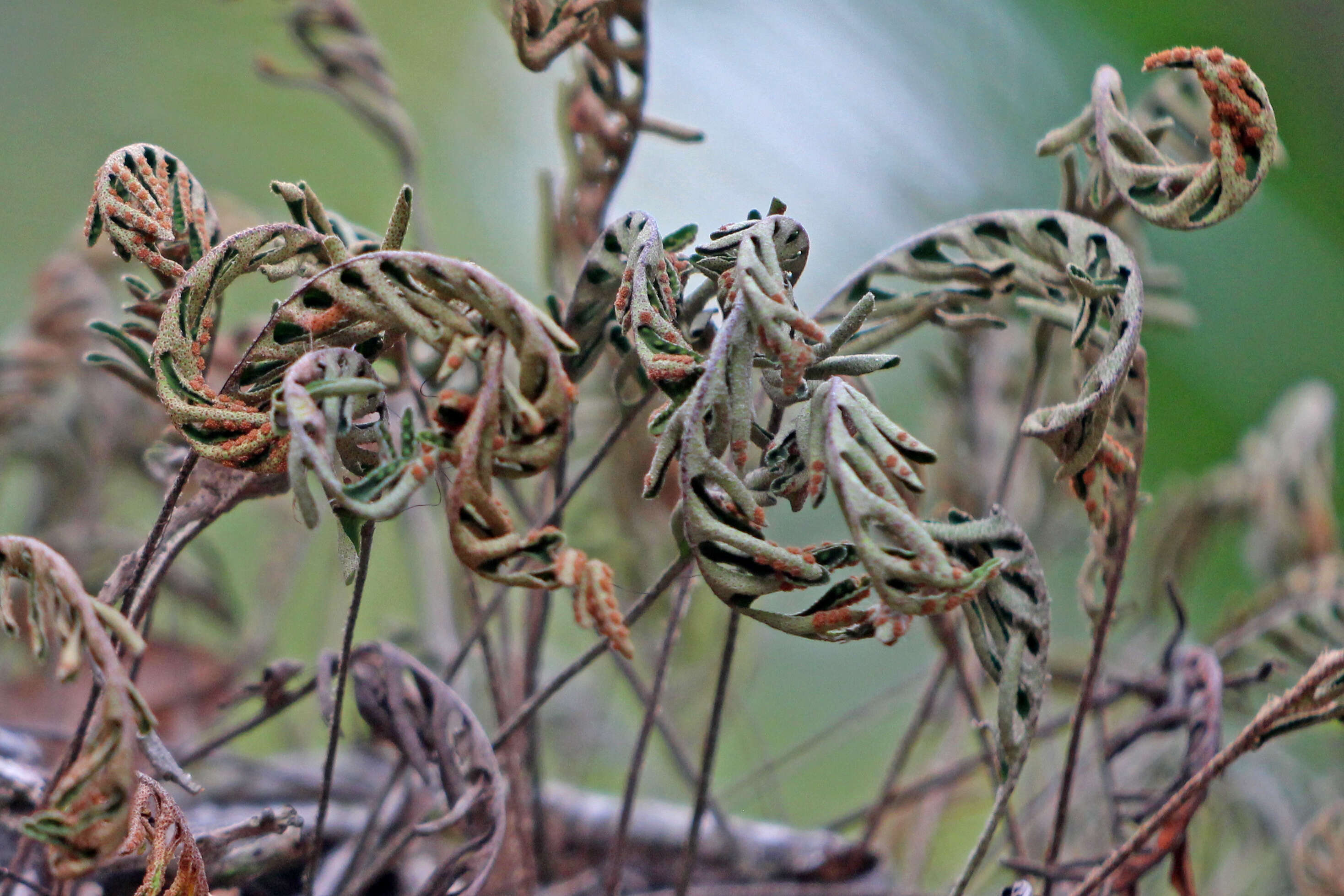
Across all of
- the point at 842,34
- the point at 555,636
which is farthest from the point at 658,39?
the point at 555,636

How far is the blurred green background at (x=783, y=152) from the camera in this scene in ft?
2.37

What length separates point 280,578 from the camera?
0.50m

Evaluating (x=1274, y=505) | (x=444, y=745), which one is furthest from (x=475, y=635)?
(x=1274, y=505)

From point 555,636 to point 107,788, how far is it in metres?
0.79

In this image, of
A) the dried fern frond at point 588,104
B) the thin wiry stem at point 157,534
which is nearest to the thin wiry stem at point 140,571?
the thin wiry stem at point 157,534

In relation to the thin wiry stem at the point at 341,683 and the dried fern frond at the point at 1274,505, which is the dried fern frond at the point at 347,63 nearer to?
the thin wiry stem at the point at 341,683

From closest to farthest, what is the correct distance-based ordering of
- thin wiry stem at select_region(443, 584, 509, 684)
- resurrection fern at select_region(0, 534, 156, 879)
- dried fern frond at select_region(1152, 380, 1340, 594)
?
1. resurrection fern at select_region(0, 534, 156, 879)
2. thin wiry stem at select_region(443, 584, 509, 684)
3. dried fern frond at select_region(1152, 380, 1340, 594)

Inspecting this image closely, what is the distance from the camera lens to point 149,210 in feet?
0.54

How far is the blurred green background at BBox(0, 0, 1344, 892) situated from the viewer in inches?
28.5

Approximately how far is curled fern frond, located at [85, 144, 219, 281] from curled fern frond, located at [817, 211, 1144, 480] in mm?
126

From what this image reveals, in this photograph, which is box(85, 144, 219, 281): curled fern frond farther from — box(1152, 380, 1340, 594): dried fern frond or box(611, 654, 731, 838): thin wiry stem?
box(1152, 380, 1340, 594): dried fern frond

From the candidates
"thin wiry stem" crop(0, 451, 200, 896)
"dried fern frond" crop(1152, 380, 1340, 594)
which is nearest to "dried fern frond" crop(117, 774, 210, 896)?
"thin wiry stem" crop(0, 451, 200, 896)

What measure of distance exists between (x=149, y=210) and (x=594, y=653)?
11 centimetres

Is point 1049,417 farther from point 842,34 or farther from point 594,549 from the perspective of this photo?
point 842,34
